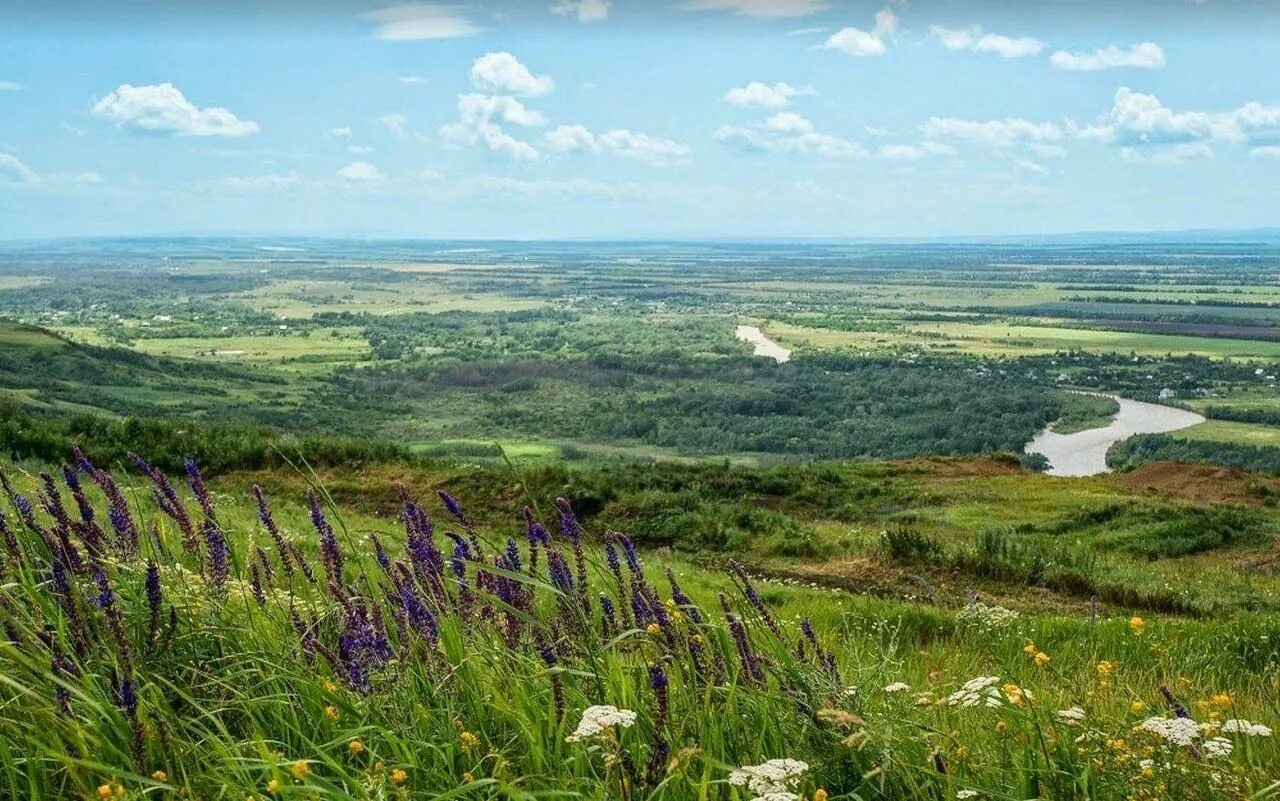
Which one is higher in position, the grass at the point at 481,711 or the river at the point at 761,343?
the grass at the point at 481,711

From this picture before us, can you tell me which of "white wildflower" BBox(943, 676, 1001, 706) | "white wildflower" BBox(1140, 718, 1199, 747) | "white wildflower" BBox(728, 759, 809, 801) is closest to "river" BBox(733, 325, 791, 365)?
"white wildflower" BBox(943, 676, 1001, 706)

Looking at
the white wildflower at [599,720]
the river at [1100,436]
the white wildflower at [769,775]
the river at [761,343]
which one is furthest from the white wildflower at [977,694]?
the river at [761,343]

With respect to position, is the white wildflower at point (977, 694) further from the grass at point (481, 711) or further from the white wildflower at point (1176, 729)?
the white wildflower at point (1176, 729)

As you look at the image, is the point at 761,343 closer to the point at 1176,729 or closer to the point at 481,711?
the point at 481,711

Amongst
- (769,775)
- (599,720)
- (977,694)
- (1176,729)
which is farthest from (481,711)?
(1176,729)

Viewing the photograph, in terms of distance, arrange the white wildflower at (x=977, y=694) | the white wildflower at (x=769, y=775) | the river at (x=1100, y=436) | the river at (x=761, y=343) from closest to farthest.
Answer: the white wildflower at (x=769, y=775)
the white wildflower at (x=977, y=694)
the river at (x=1100, y=436)
the river at (x=761, y=343)

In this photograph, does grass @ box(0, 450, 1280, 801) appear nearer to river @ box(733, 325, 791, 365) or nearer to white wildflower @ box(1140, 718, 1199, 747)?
white wildflower @ box(1140, 718, 1199, 747)

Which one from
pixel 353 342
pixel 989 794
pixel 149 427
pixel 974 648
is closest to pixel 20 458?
pixel 149 427
